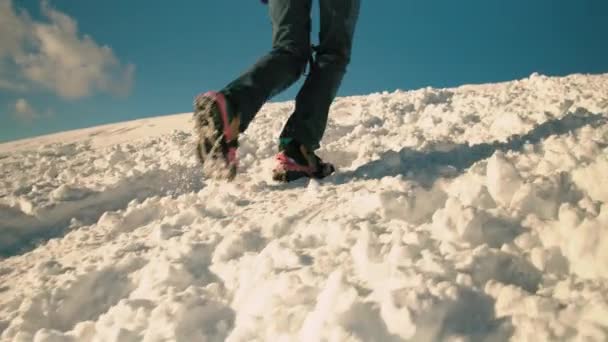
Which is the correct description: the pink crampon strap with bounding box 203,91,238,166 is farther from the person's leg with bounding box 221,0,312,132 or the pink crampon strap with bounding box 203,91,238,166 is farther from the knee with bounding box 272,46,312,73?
the knee with bounding box 272,46,312,73

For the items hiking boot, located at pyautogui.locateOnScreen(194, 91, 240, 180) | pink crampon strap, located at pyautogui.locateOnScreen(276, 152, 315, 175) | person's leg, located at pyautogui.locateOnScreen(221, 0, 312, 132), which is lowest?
hiking boot, located at pyautogui.locateOnScreen(194, 91, 240, 180)

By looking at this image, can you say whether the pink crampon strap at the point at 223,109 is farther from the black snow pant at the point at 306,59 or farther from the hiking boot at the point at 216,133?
the black snow pant at the point at 306,59

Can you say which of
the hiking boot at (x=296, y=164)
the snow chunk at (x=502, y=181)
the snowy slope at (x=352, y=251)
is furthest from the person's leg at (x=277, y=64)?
the snow chunk at (x=502, y=181)

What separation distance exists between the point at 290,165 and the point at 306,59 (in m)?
0.53

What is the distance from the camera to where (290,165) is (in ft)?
7.73

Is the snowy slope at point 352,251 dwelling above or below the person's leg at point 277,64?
below

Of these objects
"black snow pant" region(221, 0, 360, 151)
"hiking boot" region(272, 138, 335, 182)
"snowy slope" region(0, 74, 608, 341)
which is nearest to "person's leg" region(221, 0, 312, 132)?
"black snow pant" region(221, 0, 360, 151)

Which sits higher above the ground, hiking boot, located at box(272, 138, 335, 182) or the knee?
the knee

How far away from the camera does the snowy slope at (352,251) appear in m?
1.07

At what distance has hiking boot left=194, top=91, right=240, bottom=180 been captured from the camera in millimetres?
1843

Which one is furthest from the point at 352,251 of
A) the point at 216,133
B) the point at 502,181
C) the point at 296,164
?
the point at 296,164

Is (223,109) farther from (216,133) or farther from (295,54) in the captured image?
(295,54)

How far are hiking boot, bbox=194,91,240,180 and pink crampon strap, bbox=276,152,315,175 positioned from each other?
414mm

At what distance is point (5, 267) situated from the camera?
6.51 feet
